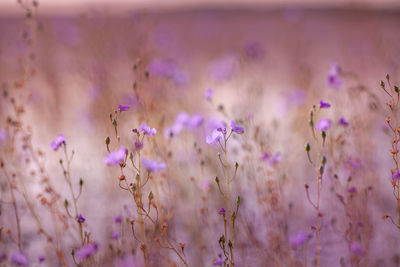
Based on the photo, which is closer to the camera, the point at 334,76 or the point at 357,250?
the point at 357,250

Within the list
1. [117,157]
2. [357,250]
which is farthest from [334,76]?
[117,157]

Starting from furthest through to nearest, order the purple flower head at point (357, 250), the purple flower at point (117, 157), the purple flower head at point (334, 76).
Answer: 1. the purple flower head at point (334, 76)
2. the purple flower head at point (357, 250)
3. the purple flower at point (117, 157)

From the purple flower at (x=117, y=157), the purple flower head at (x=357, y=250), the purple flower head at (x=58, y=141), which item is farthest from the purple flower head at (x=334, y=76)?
the purple flower head at (x=58, y=141)

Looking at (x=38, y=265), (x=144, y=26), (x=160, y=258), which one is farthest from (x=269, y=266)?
(x=144, y=26)

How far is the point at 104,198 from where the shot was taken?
2744 mm

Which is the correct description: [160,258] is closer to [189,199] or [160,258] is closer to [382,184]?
[189,199]

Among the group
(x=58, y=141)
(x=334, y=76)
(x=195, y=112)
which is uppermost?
(x=195, y=112)

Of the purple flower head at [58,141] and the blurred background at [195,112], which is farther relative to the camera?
the blurred background at [195,112]

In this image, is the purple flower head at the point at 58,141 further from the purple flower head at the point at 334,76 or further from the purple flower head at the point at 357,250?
the purple flower head at the point at 334,76

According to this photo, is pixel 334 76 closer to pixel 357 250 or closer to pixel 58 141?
pixel 357 250

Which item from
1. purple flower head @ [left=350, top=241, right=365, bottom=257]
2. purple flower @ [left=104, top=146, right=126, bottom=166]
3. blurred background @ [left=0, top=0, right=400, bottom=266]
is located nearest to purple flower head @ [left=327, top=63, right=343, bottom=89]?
blurred background @ [left=0, top=0, right=400, bottom=266]

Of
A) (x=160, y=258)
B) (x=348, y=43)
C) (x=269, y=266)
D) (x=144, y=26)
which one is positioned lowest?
(x=269, y=266)

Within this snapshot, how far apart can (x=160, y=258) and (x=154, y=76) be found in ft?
4.15

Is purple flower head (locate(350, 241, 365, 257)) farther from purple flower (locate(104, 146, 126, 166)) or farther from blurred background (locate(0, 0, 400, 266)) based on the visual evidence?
purple flower (locate(104, 146, 126, 166))
